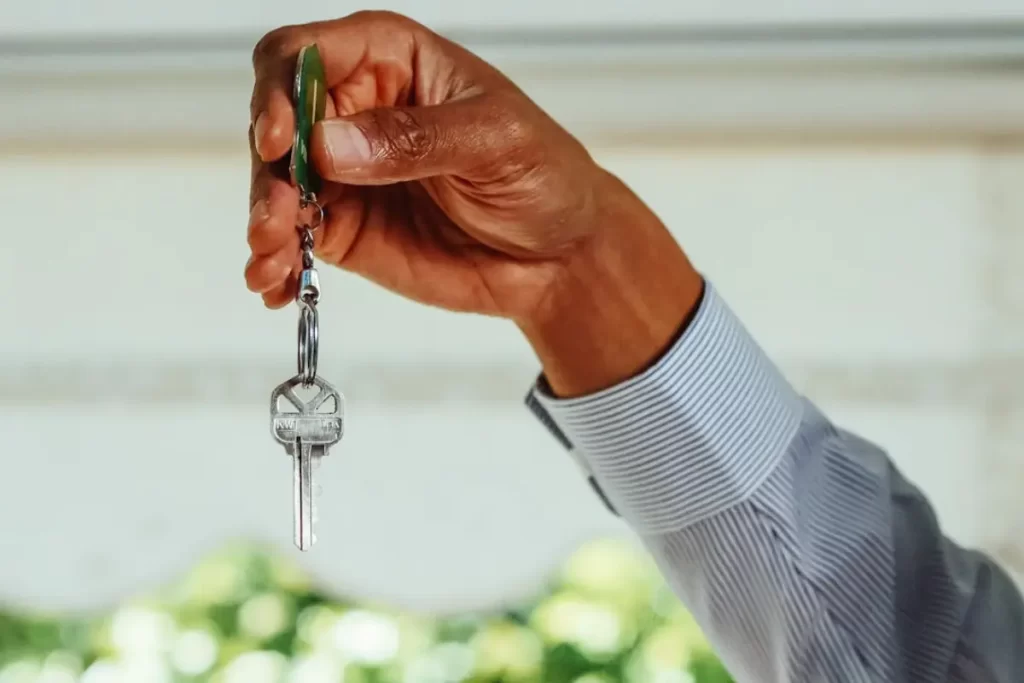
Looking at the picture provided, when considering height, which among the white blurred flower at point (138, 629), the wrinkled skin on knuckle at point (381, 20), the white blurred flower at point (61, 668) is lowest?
the white blurred flower at point (61, 668)

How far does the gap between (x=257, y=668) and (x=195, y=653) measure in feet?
0.23

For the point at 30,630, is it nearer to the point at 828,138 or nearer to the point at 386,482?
the point at 386,482

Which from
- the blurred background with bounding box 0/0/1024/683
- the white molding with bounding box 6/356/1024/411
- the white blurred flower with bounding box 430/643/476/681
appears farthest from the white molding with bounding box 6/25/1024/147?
the white blurred flower with bounding box 430/643/476/681

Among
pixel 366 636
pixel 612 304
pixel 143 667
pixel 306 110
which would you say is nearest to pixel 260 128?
pixel 306 110

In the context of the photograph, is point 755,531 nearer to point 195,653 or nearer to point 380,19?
point 380,19

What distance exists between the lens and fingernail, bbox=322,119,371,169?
394mm

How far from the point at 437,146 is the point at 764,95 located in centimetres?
49

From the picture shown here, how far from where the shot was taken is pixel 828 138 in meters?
0.88

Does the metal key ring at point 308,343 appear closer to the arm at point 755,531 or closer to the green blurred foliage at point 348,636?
the arm at point 755,531

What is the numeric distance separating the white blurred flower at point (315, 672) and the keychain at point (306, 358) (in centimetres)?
63

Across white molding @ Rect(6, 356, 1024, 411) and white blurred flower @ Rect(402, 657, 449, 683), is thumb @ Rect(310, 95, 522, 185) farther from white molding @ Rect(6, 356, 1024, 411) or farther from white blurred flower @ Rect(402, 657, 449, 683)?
white blurred flower @ Rect(402, 657, 449, 683)

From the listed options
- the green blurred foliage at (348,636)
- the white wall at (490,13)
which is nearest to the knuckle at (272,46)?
the white wall at (490,13)

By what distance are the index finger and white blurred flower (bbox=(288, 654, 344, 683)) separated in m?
0.69

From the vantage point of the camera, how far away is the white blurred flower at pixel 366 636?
98 cm
